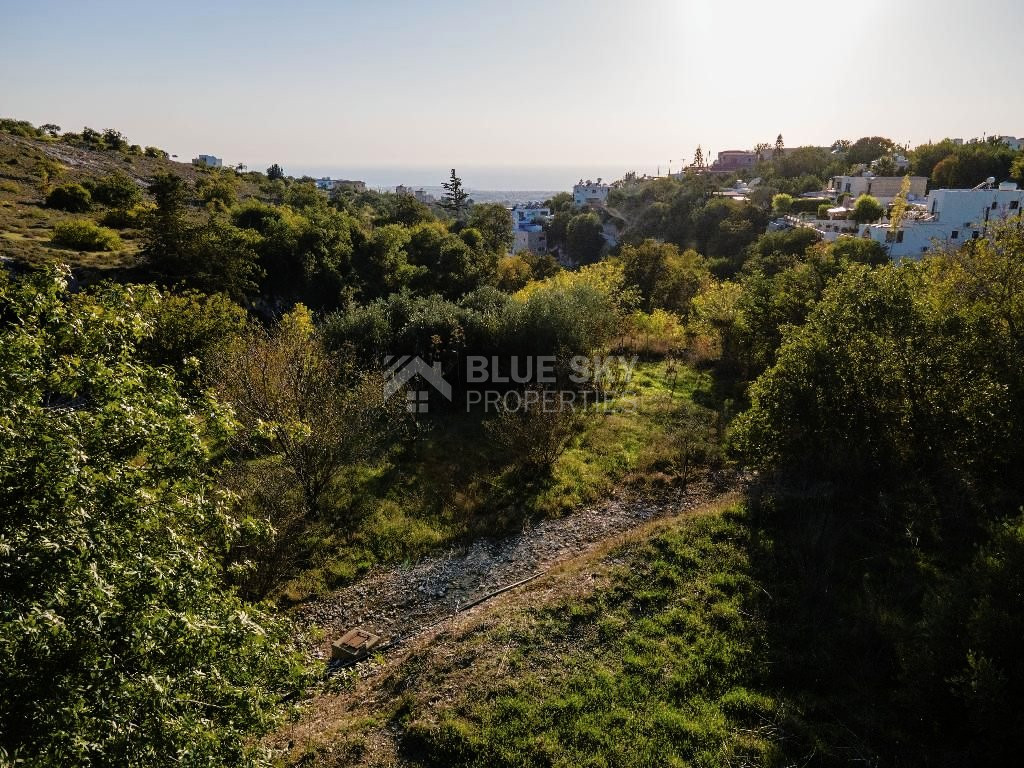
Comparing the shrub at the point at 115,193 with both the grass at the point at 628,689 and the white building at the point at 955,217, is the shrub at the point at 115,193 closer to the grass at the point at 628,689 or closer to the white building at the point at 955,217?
the grass at the point at 628,689

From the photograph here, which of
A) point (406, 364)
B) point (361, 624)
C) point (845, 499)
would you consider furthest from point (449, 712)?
point (406, 364)

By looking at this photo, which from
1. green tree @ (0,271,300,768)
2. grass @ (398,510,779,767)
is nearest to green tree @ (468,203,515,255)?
grass @ (398,510,779,767)

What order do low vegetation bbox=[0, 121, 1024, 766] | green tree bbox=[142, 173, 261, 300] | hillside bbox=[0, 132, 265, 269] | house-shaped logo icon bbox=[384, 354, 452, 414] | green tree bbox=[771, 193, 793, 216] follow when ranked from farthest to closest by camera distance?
1. green tree bbox=[771, 193, 793, 216]
2. green tree bbox=[142, 173, 261, 300]
3. hillside bbox=[0, 132, 265, 269]
4. house-shaped logo icon bbox=[384, 354, 452, 414]
5. low vegetation bbox=[0, 121, 1024, 766]

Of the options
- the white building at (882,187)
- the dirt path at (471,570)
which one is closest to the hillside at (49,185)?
the dirt path at (471,570)

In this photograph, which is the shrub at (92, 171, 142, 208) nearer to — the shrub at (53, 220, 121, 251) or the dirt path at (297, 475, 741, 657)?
the shrub at (53, 220, 121, 251)

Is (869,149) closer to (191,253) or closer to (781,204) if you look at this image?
(781,204)

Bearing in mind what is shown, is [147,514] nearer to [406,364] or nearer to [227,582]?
[227,582]
